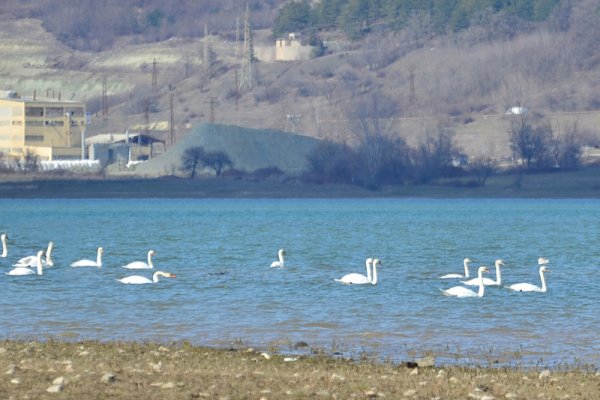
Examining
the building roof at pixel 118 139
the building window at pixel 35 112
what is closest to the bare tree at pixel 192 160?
the building roof at pixel 118 139

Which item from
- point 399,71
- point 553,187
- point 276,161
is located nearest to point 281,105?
point 399,71

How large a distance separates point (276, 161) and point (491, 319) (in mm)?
96189

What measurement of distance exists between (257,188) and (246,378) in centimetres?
9906

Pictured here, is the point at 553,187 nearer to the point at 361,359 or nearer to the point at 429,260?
the point at 429,260

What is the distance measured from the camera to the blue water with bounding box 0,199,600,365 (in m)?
27.7

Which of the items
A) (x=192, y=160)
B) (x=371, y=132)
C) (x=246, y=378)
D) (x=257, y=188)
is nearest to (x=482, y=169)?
(x=371, y=132)

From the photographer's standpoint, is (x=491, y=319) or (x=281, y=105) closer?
(x=491, y=319)

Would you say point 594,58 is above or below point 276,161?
above

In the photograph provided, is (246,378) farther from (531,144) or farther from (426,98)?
(426,98)

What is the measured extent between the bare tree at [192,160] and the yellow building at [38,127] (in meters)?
24.7

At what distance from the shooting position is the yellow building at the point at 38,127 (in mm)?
144875

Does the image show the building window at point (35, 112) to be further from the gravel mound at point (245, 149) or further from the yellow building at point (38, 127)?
the gravel mound at point (245, 149)

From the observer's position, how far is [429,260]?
170 feet

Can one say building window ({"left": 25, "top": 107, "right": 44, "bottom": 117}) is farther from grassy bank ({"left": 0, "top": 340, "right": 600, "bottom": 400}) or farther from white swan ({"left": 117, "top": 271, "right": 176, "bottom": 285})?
grassy bank ({"left": 0, "top": 340, "right": 600, "bottom": 400})
